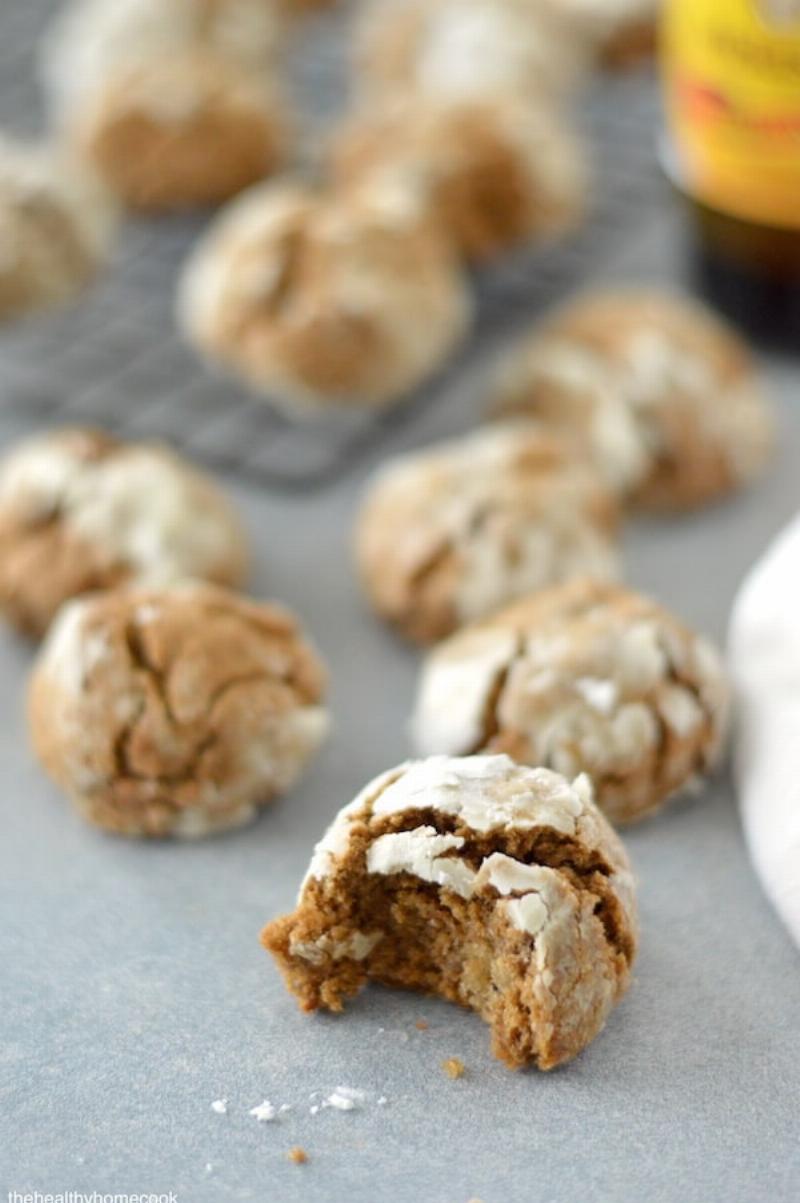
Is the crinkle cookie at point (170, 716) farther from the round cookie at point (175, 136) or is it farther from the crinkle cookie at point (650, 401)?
the round cookie at point (175, 136)

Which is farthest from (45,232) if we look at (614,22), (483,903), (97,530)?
(614,22)

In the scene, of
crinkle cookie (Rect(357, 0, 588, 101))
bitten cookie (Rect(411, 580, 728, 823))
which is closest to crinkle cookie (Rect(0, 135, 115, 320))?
crinkle cookie (Rect(357, 0, 588, 101))

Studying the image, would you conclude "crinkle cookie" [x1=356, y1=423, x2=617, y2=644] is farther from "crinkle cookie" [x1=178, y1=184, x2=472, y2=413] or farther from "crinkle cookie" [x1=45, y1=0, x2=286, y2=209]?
"crinkle cookie" [x1=45, y1=0, x2=286, y2=209]

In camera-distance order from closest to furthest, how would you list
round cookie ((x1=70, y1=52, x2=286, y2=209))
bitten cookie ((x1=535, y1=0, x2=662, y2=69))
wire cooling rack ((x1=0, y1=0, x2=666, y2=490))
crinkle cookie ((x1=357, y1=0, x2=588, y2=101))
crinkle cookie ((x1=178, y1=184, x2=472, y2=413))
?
crinkle cookie ((x1=178, y1=184, x2=472, y2=413)) → wire cooling rack ((x1=0, y1=0, x2=666, y2=490)) → round cookie ((x1=70, y1=52, x2=286, y2=209)) → crinkle cookie ((x1=357, y1=0, x2=588, y2=101)) → bitten cookie ((x1=535, y1=0, x2=662, y2=69))

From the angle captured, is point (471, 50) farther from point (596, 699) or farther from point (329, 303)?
point (596, 699)

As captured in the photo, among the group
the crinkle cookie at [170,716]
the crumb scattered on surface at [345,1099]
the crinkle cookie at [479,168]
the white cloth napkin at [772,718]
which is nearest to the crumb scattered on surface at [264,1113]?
the crumb scattered on surface at [345,1099]
